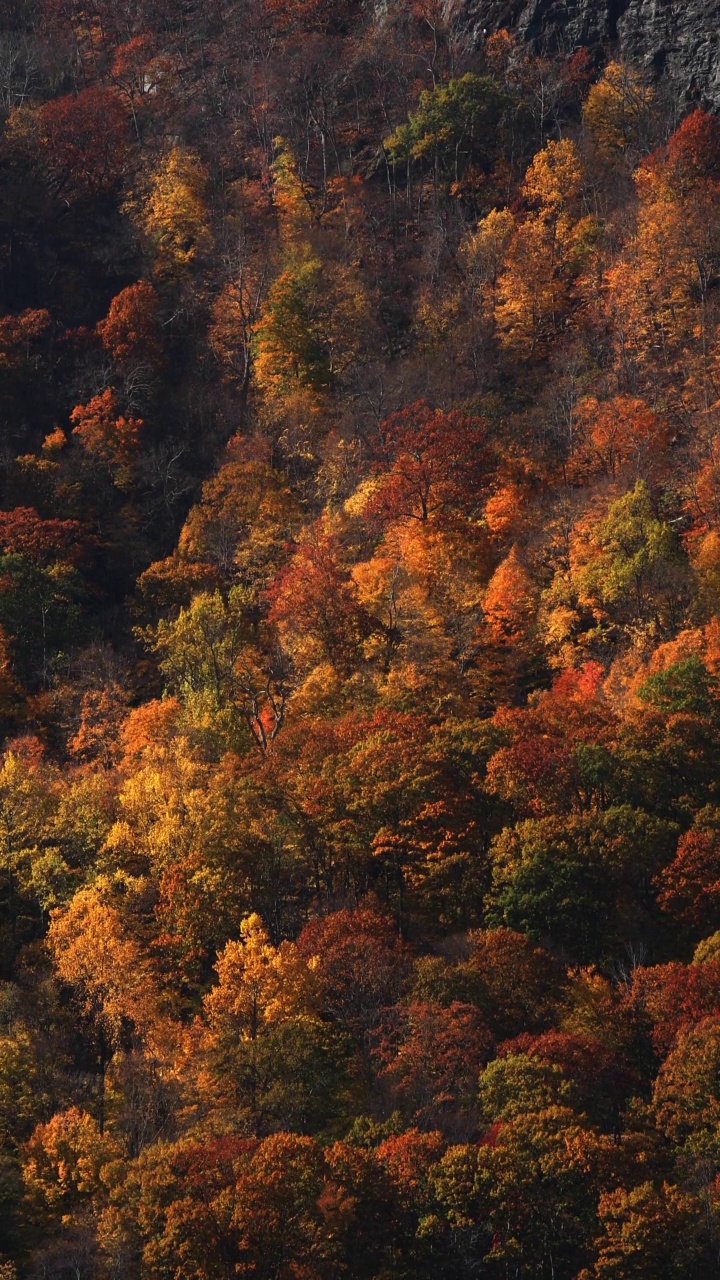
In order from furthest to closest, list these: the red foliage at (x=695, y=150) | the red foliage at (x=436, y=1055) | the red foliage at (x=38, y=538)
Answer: the red foliage at (x=695, y=150) → the red foliage at (x=38, y=538) → the red foliage at (x=436, y=1055)

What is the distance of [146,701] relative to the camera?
93.5 meters

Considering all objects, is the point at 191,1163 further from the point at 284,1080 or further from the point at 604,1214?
the point at 604,1214

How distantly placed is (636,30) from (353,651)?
5744 centimetres

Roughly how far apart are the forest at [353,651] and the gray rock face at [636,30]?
5.12ft

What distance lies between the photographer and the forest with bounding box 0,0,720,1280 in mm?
60281

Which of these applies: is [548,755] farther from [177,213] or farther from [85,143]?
[85,143]

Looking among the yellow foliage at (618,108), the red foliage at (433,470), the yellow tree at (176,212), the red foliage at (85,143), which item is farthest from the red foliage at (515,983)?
the red foliage at (85,143)

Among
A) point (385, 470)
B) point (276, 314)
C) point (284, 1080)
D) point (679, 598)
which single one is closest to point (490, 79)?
point (276, 314)

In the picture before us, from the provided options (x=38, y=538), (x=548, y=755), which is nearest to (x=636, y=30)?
(x=38, y=538)

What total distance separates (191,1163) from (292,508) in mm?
48011

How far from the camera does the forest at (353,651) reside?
60.3 metres

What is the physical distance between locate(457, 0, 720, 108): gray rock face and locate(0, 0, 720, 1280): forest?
1562mm

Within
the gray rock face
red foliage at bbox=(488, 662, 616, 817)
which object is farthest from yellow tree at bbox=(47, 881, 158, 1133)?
the gray rock face

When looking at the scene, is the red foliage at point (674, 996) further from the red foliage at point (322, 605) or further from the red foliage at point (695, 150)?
the red foliage at point (695, 150)
